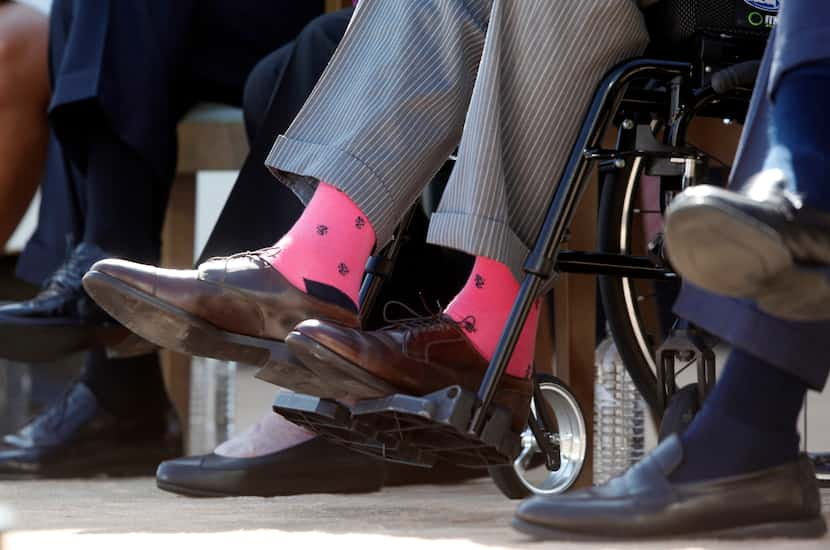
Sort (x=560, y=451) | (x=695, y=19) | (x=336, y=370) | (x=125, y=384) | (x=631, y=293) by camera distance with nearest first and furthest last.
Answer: (x=336, y=370), (x=695, y=19), (x=560, y=451), (x=631, y=293), (x=125, y=384)


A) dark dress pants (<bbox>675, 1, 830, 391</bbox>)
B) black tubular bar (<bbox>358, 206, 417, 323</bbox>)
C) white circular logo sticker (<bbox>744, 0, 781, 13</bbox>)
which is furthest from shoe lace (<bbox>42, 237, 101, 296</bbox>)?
dark dress pants (<bbox>675, 1, 830, 391</bbox>)

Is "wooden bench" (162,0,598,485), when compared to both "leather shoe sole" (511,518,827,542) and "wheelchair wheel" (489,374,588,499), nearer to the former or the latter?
"wheelchair wheel" (489,374,588,499)

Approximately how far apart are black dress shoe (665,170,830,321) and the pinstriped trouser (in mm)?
319

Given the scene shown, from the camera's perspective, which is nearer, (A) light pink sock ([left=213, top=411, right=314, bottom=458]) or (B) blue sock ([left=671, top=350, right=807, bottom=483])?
(B) blue sock ([left=671, top=350, right=807, bottom=483])

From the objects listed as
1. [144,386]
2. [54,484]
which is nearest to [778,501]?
[54,484]

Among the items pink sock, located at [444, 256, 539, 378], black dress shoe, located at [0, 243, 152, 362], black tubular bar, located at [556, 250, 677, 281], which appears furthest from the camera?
black dress shoe, located at [0, 243, 152, 362]

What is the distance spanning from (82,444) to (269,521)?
29.6 inches

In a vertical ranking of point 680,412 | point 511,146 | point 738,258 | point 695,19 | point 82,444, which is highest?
point 695,19

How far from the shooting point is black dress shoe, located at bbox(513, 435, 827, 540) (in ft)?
2.77

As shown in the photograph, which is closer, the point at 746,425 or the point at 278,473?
the point at 746,425

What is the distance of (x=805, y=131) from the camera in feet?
2.71

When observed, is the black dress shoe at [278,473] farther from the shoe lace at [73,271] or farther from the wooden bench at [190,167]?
the wooden bench at [190,167]

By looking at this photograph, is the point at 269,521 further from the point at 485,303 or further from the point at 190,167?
the point at 190,167

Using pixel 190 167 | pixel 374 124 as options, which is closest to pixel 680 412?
pixel 374 124
